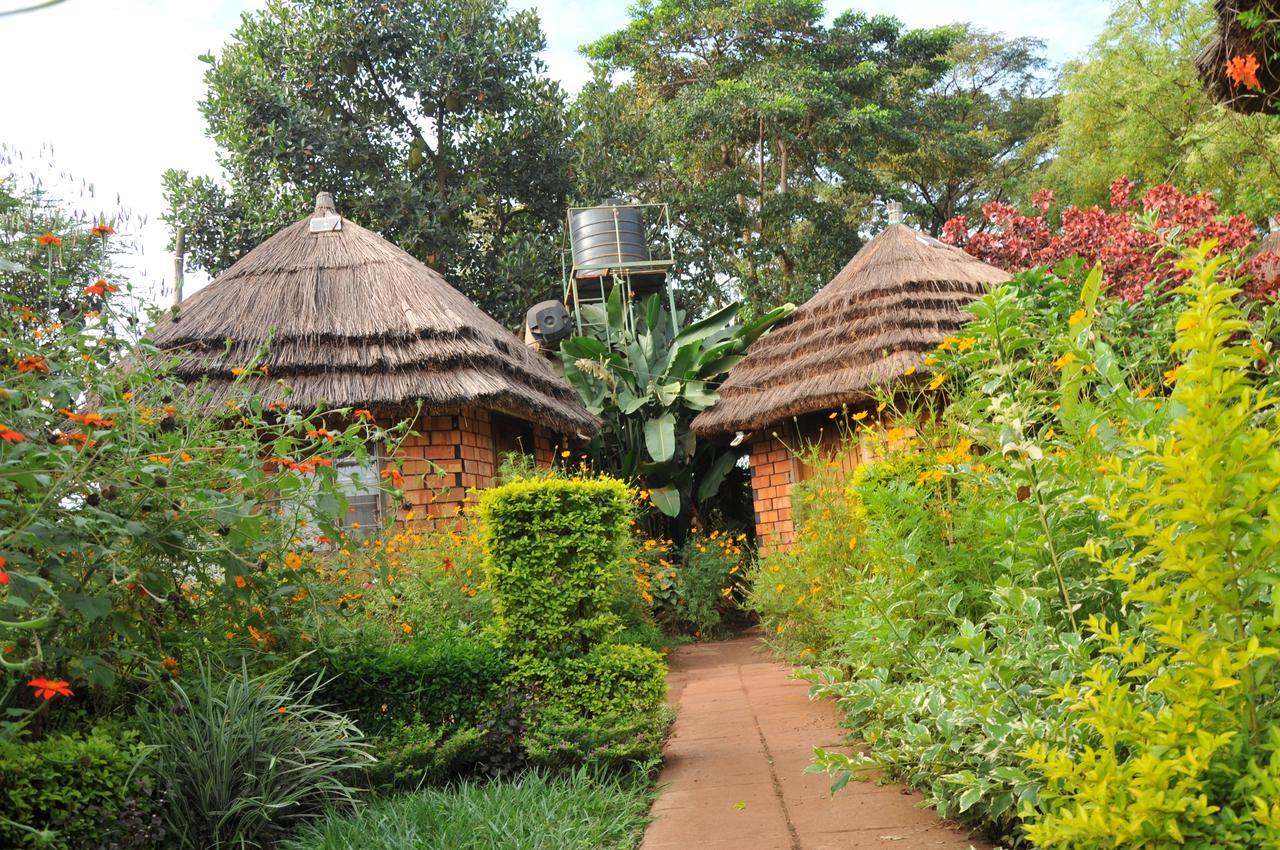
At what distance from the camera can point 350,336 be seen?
9.02 metres

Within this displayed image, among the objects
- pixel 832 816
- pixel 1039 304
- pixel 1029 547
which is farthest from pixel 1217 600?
pixel 1039 304

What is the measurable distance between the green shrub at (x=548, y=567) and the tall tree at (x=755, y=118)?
542 inches

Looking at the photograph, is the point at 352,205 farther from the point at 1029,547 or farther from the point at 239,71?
the point at 1029,547

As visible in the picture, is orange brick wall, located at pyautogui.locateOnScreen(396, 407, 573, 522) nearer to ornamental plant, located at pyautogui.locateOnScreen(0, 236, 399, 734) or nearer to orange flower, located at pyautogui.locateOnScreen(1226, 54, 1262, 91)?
ornamental plant, located at pyautogui.locateOnScreen(0, 236, 399, 734)

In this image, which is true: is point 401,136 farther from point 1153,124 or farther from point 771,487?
point 1153,124

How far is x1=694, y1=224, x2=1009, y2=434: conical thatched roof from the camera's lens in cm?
983

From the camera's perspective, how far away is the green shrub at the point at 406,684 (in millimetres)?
4254

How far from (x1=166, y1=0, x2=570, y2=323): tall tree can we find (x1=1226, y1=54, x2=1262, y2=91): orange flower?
43.3ft

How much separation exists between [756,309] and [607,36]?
6539 millimetres

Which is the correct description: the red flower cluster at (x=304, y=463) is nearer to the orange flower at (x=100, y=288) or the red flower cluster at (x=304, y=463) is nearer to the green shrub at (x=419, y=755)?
the orange flower at (x=100, y=288)

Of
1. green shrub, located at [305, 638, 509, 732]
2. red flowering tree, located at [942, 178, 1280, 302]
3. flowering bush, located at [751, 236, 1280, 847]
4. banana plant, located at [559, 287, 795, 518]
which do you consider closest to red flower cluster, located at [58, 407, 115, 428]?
green shrub, located at [305, 638, 509, 732]

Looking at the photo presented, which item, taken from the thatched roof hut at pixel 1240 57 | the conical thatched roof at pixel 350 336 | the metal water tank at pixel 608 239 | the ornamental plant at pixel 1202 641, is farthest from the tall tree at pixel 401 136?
the ornamental plant at pixel 1202 641

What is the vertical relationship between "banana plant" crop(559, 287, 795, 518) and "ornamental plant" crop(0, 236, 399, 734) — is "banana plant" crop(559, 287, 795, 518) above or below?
above

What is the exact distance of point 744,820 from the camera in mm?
3514
